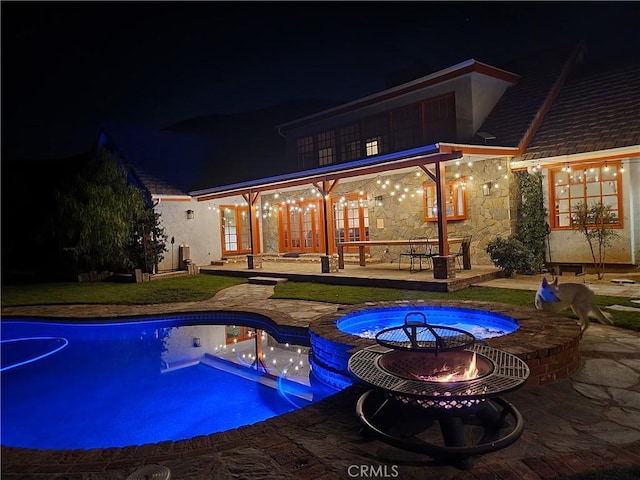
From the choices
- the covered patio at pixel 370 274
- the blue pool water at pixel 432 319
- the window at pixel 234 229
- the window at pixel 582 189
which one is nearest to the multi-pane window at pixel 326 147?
the covered patio at pixel 370 274

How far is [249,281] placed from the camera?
1278 cm

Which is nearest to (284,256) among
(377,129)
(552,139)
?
(377,129)

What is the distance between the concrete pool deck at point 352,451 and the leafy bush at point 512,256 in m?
6.69

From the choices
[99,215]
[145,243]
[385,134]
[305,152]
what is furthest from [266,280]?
[305,152]

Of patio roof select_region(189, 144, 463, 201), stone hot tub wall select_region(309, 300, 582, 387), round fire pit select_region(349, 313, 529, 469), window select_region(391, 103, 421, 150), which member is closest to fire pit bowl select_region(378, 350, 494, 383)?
round fire pit select_region(349, 313, 529, 469)

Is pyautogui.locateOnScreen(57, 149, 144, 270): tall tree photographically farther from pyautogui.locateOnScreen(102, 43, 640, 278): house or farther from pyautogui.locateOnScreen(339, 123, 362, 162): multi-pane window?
pyautogui.locateOnScreen(339, 123, 362, 162): multi-pane window

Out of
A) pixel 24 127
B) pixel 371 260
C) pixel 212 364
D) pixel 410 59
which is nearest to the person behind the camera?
pixel 212 364

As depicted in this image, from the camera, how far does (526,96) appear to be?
12.2m

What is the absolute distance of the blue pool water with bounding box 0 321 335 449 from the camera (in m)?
4.12

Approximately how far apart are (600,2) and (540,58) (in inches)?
117

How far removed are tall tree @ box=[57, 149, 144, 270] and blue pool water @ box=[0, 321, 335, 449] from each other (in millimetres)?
7123

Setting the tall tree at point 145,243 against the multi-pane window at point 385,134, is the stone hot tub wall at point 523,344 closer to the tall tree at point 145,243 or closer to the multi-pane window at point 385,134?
the multi-pane window at point 385,134

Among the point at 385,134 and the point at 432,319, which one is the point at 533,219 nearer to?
the point at 385,134

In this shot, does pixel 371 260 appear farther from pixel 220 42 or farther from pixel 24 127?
pixel 24 127
